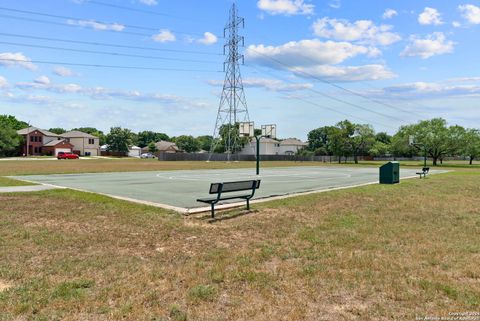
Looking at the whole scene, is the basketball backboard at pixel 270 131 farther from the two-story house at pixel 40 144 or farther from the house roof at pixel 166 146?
the house roof at pixel 166 146

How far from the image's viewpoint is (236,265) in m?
5.40

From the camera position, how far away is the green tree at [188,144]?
4919 inches

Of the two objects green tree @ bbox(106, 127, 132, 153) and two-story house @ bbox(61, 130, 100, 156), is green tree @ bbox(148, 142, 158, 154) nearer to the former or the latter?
green tree @ bbox(106, 127, 132, 153)

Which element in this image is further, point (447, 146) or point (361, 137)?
point (361, 137)

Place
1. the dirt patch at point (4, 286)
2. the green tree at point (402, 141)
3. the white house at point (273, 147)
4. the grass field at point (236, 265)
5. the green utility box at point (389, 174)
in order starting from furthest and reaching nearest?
1. the white house at point (273, 147)
2. the green tree at point (402, 141)
3. the green utility box at point (389, 174)
4. the dirt patch at point (4, 286)
5. the grass field at point (236, 265)

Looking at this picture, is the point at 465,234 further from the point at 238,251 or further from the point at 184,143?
Result: the point at 184,143

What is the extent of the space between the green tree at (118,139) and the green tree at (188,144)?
21.3m

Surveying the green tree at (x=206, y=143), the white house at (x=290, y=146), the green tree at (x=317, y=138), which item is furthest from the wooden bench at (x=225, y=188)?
the green tree at (x=206, y=143)

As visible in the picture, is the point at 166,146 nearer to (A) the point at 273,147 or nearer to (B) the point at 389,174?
(A) the point at 273,147

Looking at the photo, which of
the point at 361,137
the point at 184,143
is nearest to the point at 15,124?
the point at 184,143

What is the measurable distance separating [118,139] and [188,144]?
25.0 meters

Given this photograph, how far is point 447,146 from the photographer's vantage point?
6475cm

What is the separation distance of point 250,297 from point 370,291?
1388 mm

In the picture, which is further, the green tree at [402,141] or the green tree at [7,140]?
the green tree at [7,140]
